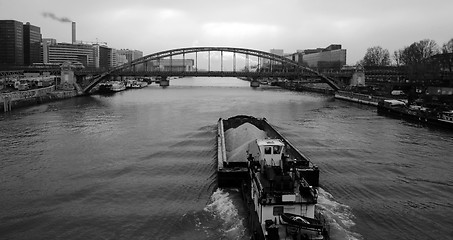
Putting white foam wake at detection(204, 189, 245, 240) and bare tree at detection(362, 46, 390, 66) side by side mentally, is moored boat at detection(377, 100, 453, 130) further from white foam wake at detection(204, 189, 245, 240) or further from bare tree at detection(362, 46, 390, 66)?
bare tree at detection(362, 46, 390, 66)

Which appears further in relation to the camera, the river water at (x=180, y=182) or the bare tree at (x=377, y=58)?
the bare tree at (x=377, y=58)

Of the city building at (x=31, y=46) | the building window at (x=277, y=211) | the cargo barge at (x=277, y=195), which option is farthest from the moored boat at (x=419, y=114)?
the city building at (x=31, y=46)

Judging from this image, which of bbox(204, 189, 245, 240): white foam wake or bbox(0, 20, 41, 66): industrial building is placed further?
bbox(0, 20, 41, 66): industrial building

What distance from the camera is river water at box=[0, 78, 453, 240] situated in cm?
1330

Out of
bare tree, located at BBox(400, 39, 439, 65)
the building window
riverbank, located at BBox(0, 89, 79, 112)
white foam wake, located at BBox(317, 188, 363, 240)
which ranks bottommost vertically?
white foam wake, located at BBox(317, 188, 363, 240)

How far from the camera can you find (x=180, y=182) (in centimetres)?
1777

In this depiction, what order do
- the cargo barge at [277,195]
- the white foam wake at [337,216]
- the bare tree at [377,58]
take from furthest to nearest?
the bare tree at [377,58]
the white foam wake at [337,216]
the cargo barge at [277,195]

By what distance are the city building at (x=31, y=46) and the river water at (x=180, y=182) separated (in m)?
150

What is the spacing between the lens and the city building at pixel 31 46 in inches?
6624

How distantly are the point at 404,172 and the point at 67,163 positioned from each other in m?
16.7

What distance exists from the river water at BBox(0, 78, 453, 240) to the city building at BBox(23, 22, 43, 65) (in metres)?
150

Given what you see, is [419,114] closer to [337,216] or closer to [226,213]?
[337,216]

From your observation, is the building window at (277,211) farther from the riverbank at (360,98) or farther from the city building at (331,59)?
the city building at (331,59)

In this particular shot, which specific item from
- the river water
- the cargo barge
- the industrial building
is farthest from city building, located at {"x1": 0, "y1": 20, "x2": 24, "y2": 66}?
the cargo barge
